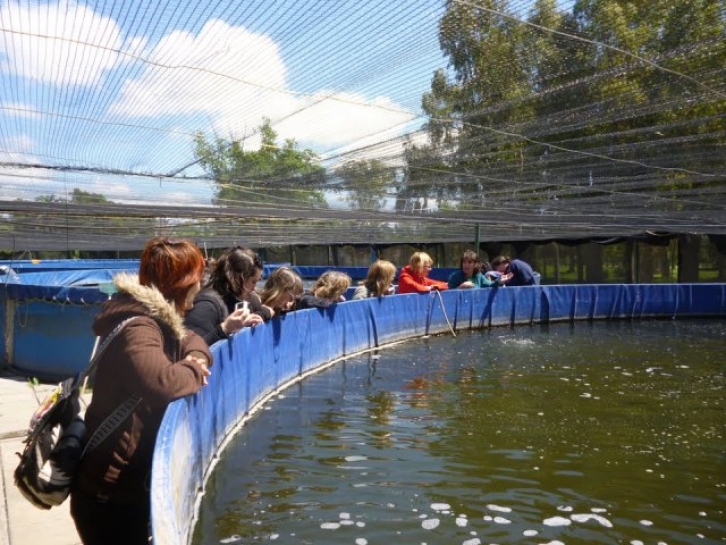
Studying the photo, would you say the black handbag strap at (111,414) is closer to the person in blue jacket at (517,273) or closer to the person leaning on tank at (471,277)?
the person leaning on tank at (471,277)

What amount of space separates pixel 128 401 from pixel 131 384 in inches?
3.4

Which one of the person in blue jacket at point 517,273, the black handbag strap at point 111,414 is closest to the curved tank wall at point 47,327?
the black handbag strap at point 111,414

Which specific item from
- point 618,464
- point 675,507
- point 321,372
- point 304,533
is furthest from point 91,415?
point 321,372

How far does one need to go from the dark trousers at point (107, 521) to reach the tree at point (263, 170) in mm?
7554

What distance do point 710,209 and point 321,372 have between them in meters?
10.9

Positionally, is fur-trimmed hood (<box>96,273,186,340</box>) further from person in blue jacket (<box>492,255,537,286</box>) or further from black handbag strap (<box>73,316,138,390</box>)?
person in blue jacket (<box>492,255,537,286</box>)

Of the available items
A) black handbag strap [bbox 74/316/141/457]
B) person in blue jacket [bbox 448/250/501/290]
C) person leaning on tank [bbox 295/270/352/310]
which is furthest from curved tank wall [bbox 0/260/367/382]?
person in blue jacket [bbox 448/250/501/290]

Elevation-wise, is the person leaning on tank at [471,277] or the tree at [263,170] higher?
the tree at [263,170]

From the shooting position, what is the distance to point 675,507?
5000mm

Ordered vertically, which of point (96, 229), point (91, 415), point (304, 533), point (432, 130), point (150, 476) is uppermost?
point (432, 130)

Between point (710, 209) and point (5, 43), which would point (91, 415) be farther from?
point (710, 209)

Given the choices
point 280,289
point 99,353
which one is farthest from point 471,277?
point 99,353

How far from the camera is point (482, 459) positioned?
6.02m

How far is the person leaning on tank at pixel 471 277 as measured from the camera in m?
14.7
